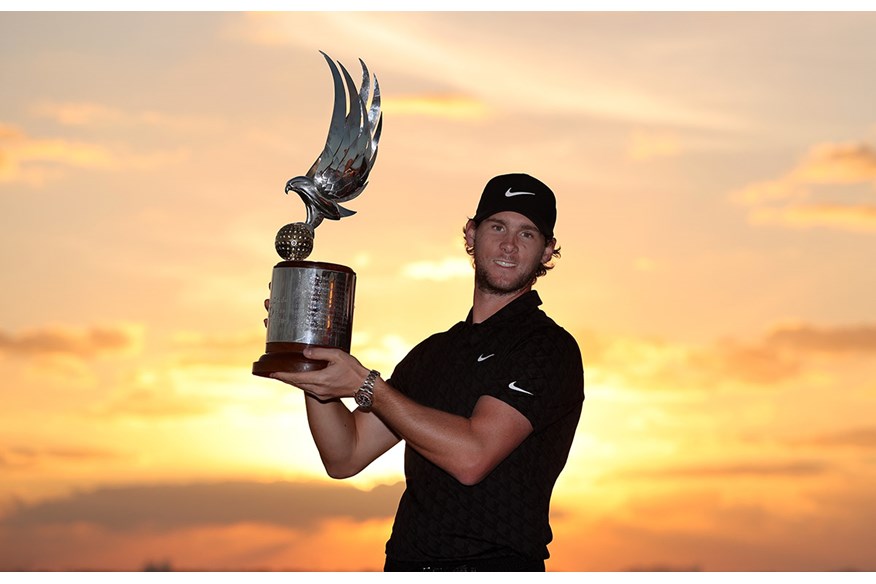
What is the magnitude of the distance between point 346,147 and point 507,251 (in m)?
0.95

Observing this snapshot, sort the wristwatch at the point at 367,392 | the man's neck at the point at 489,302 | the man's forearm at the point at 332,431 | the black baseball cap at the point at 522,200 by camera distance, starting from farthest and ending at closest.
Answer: the man's forearm at the point at 332,431 < the man's neck at the point at 489,302 < the black baseball cap at the point at 522,200 < the wristwatch at the point at 367,392

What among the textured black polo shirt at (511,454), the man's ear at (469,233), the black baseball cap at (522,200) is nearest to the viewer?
the textured black polo shirt at (511,454)

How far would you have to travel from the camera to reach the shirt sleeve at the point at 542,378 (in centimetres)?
507

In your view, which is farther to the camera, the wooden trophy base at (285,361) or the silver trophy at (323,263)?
the silver trophy at (323,263)

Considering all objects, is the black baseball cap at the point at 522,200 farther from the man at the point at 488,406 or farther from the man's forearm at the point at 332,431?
the man's forearm at the point at 332,431

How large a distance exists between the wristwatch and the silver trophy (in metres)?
0.25

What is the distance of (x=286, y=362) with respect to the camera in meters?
5.02

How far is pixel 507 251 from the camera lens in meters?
5.41

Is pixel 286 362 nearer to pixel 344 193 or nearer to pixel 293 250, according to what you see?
pixel 293 250

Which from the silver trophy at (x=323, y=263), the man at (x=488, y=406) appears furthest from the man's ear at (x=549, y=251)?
the silver trophy at (x=323, y=263)

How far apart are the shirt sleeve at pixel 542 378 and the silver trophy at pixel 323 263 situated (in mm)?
753

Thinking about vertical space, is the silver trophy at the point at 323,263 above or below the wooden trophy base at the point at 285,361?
above

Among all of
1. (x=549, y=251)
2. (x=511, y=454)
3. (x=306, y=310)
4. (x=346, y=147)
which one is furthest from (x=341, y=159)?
(x=511, y=454)

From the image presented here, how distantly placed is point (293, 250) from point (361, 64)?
103 cm
